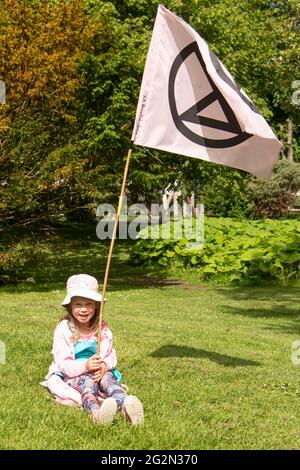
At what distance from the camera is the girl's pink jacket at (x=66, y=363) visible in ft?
18.1

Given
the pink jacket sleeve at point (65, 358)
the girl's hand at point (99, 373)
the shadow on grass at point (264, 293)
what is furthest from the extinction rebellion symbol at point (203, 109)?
the shadow on grass at point (264, 293)

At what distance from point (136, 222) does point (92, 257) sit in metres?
6.15

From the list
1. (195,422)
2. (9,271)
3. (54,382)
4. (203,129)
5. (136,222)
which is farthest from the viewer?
(136,222)

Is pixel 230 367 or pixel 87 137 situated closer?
pixel 230 367

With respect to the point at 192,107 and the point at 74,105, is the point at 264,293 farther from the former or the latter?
the point at 192,107

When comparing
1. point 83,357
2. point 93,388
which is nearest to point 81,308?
point 83,357

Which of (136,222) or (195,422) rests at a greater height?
(136,222)

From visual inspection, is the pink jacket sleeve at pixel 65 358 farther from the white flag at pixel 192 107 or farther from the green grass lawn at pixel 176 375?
the white flag at pixel 192 107

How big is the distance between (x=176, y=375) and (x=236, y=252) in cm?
1175

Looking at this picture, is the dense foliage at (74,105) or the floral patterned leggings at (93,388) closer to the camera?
the floral patterned leggings at (93,388)

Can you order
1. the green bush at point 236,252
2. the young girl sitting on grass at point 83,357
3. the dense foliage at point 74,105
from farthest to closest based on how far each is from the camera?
the green bush at point 236,252
the dense foliage at point 74,105
the young girl sitting on grass at point 83,357
